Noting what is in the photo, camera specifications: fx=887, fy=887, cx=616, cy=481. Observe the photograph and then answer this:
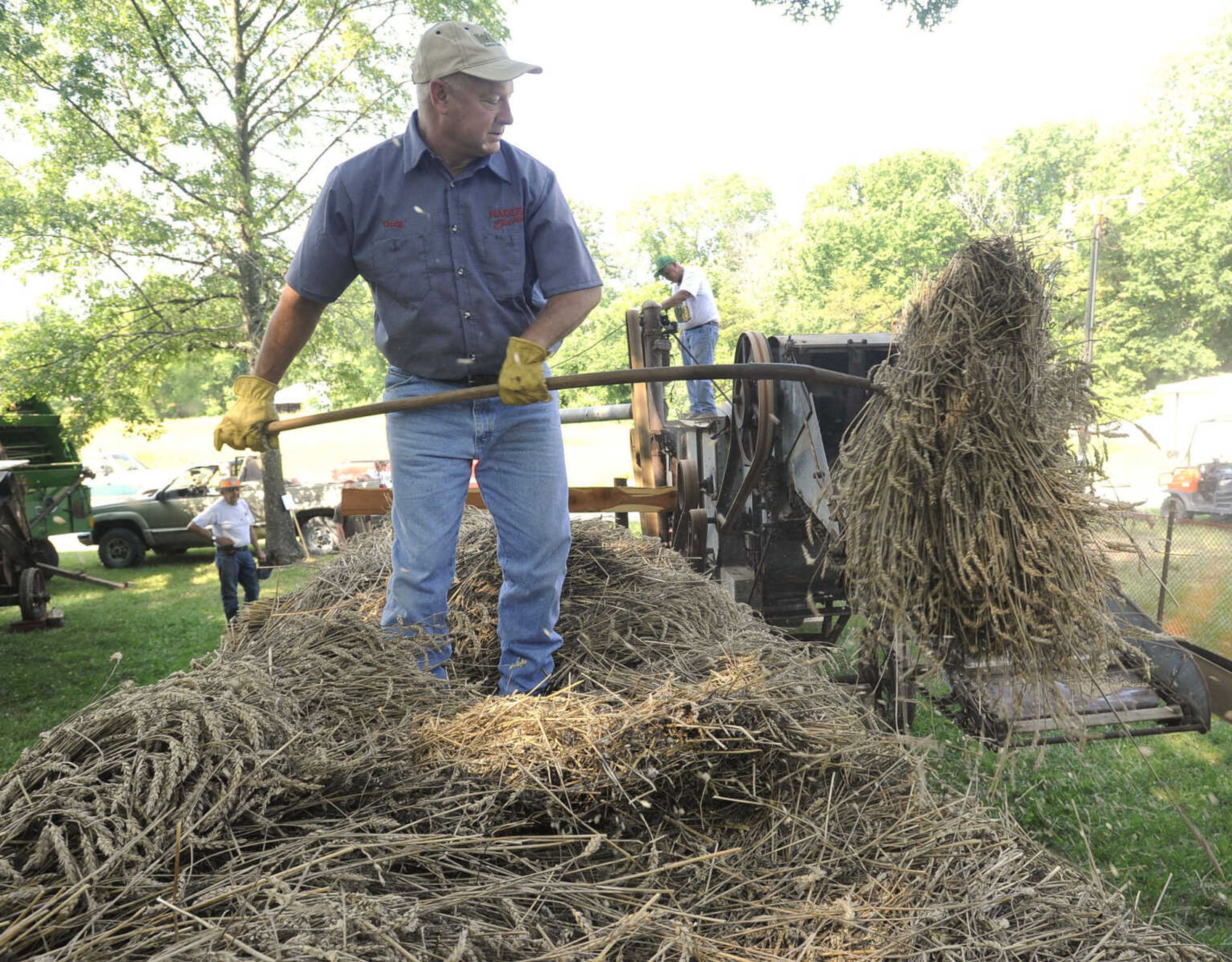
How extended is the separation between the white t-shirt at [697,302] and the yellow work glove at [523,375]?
512cm

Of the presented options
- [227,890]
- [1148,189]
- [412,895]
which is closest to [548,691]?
[412,895]

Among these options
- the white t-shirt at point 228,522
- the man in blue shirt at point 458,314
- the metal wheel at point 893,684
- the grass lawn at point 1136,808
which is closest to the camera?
the metal wheel at point 893,684

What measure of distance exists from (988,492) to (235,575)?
25.7 feet

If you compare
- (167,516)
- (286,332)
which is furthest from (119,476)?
(286,332)

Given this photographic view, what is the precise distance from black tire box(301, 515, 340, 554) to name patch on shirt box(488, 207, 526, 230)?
1019 centimetres

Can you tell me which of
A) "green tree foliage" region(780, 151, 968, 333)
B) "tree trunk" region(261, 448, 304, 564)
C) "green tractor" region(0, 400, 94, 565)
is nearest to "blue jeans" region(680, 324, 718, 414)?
"green tractor" region(0, 400, 94, 565)

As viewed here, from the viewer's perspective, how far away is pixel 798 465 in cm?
405

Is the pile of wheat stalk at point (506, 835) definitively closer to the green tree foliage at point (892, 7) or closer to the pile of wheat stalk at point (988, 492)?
the pile of wheat stalk at point (988, 492)

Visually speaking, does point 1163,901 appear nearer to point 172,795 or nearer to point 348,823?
point 348,823

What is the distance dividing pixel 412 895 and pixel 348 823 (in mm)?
232

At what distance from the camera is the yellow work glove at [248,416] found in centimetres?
289

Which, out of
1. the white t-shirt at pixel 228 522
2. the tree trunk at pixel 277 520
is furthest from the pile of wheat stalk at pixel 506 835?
the tree trunk at pixel 277 520

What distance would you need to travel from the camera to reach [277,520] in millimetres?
13086

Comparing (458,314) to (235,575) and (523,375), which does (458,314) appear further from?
(235,575)
